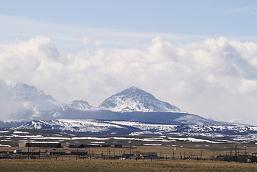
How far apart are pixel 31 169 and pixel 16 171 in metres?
5.22

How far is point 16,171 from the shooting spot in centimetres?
8750

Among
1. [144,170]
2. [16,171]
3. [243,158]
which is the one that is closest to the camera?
[16,171]

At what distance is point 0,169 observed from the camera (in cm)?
9006

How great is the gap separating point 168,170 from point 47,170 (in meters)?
17.0

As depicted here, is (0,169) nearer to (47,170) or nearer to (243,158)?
(47,170)

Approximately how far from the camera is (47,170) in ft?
300

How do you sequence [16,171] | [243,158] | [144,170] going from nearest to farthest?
[16,171] < [144,170] < [243,158]

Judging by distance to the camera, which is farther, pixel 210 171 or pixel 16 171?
pixel 210 171

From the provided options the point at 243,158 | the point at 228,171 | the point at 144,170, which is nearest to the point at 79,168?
the point at 144,170

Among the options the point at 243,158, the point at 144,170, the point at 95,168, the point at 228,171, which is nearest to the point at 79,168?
the point at 95,168

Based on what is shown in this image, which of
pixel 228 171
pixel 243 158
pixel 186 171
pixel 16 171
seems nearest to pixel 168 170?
pixel 186 171

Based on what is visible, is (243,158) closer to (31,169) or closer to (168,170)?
(168,170)

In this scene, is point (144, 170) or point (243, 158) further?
point (243, 158)

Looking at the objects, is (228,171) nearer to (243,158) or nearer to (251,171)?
(251,171)
